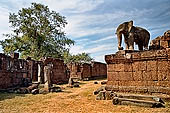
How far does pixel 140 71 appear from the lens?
23.8 ft

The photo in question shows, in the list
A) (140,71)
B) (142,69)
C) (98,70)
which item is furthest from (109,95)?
(98,70)

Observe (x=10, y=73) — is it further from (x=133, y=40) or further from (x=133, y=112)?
(x=133, y=112)

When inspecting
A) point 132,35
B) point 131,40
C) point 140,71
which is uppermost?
point 132,35

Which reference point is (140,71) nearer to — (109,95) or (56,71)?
(109,95)

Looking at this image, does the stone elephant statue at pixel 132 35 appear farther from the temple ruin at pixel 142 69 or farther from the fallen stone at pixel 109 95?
the fallen stone at pixel 109 95

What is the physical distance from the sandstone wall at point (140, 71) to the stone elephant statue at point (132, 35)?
0.84 m

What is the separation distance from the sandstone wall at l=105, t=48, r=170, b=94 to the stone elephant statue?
2.75 feet

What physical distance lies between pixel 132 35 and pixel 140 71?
86.3 inches

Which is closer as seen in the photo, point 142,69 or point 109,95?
point 109,95

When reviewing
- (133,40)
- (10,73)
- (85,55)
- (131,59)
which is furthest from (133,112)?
(85,55)

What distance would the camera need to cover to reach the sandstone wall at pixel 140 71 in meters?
6.59

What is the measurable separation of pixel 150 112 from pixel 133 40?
4567 millimetres

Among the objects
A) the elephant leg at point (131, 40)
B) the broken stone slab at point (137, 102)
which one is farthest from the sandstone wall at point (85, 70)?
the broken stone slab at point (137, 102)

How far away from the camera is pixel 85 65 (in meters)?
21.8
